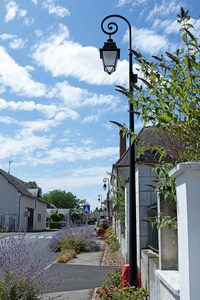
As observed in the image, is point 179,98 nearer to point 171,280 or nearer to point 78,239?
point 171,280

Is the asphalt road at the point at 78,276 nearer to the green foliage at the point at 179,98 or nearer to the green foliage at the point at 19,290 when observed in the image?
the green foliage at the point at 19,290

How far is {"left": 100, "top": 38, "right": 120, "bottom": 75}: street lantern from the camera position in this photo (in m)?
6.66

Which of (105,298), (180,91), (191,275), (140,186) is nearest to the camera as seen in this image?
(191,275)

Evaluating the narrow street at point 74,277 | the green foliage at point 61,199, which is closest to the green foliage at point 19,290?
the narrow street at point 74,277

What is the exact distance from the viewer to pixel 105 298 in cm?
564

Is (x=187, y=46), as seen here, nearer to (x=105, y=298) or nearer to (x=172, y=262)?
(x=172, y=262)

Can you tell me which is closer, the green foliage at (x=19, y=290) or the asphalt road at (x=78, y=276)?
the green foliage at (x=19, y=290)

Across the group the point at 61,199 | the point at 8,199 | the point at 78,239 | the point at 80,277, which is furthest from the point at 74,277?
the point at 61,199

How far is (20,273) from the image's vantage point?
17.0ft

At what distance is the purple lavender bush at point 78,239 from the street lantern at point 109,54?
10.3 metres

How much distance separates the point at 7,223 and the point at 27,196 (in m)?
5.85

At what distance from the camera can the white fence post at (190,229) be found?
2.61 m

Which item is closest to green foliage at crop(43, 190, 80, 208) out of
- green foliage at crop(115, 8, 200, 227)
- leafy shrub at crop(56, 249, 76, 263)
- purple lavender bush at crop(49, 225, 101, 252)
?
purple lavender bush at crop(49, 225, 101, 252)

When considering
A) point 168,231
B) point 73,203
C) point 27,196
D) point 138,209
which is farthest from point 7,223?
point 73,203
